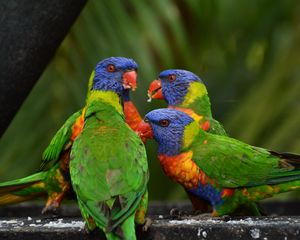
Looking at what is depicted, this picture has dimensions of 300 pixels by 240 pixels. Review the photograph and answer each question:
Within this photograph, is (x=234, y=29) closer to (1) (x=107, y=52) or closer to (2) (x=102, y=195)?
(1) (x=107, y=52)

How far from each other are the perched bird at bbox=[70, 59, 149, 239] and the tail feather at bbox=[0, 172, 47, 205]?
386mm

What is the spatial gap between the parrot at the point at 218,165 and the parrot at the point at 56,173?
0.23 m

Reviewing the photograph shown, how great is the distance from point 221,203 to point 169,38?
2.00 meters

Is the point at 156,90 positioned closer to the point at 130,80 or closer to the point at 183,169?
the point at 130,80

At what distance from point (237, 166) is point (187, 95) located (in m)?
0.53

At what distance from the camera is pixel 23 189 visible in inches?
114

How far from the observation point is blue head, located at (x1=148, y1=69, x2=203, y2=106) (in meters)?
3.12

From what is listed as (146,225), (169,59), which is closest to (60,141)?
(146,225)

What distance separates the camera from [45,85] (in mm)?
4527

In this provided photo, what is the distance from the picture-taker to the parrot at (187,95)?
3047mm

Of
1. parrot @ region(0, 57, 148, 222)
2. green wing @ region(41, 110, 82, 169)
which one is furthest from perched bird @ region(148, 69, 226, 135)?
green wing @ region(41, 110, 82, 169)

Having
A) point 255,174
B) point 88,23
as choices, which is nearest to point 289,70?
point 88,23

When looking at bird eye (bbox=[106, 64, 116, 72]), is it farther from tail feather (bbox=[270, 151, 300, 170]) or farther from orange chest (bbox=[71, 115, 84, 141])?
tail feather (bbox=[270, 151, 300, 170])

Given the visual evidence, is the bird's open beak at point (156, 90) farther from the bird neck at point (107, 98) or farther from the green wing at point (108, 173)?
the green wing at point (108, 173)
